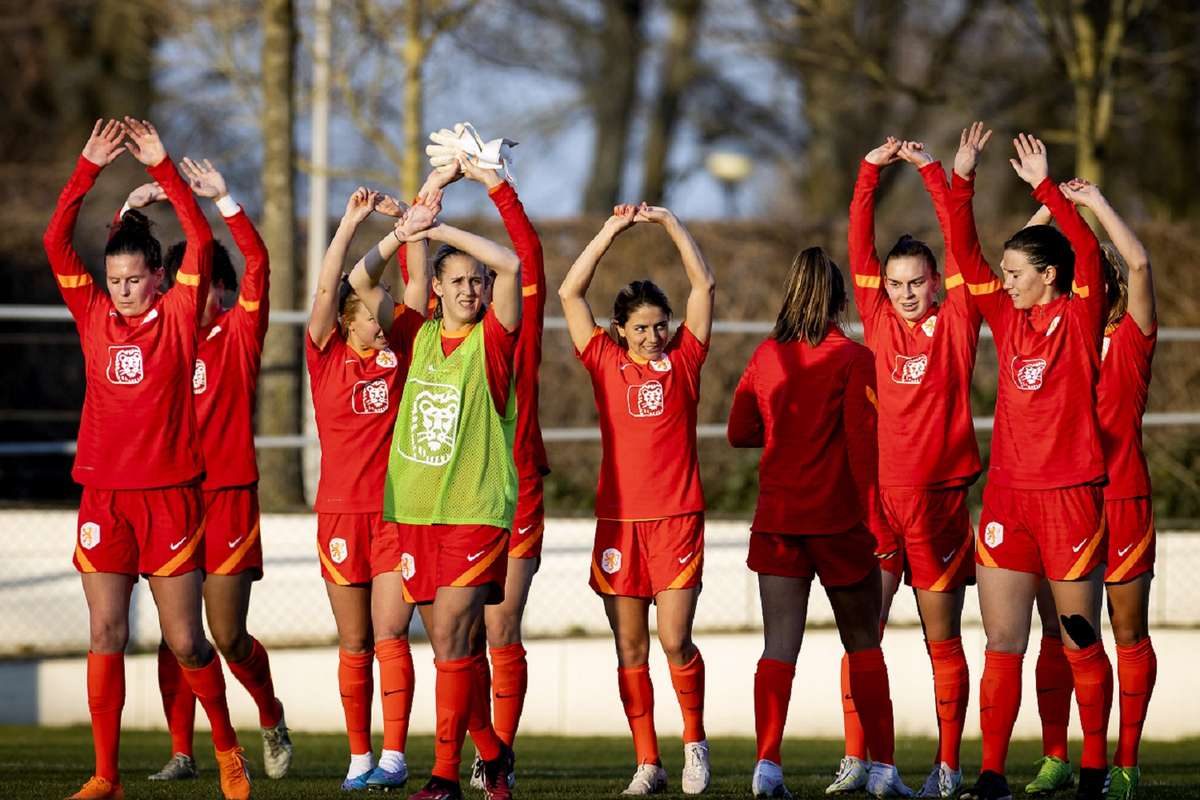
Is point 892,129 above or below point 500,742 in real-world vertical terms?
above

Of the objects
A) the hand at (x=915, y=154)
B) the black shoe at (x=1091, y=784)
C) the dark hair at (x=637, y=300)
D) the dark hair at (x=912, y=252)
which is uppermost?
the hand at (x=915, y=154)

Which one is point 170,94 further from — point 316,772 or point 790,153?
point 316,772

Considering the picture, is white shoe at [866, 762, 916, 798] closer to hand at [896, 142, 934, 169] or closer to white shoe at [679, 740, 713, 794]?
white shoe at [679, 740, 713, 794]

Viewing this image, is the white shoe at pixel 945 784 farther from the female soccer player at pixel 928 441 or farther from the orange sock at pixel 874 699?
the orange sock at pixel 874 699

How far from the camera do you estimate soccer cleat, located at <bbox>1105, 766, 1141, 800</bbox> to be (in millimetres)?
6785

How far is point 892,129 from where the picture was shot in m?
25.2

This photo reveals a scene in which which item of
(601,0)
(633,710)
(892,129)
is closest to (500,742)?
(633,710)

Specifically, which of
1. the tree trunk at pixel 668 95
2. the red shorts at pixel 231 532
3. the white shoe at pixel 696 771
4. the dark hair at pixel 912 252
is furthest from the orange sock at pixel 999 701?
the tree trunk at pixel 668 95

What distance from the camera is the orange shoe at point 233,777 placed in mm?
6406

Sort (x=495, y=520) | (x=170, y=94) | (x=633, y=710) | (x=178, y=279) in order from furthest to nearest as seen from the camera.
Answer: (x=170, y=94), (x=633, y=710), (x=178, y=279), (x=495, y=520)

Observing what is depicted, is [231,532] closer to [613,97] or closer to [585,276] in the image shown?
[585,276]

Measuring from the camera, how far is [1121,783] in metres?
6.79

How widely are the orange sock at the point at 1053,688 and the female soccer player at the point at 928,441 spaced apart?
1.06ft

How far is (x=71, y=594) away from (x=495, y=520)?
20.7 feet
